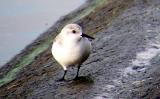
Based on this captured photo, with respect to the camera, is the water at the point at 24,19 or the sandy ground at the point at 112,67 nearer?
the sandy ground at the point at 112,67

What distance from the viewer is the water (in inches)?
681

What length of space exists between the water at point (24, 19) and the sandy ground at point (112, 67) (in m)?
1.53

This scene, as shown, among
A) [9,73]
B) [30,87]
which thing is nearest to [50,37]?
[9,73]

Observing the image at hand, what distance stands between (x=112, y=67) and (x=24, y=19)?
1011cm

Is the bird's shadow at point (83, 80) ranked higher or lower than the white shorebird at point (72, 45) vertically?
lower

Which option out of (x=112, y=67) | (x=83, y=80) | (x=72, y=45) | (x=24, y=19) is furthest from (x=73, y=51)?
(x=24, y=19)

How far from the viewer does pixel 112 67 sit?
10359 millimetres

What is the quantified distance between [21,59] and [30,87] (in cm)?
432

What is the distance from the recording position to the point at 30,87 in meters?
10.8

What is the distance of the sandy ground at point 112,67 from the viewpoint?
923 centimetres

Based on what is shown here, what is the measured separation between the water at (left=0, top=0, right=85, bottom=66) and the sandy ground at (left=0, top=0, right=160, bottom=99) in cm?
153

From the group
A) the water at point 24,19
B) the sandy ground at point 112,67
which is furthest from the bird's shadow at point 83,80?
the water at point 24,19

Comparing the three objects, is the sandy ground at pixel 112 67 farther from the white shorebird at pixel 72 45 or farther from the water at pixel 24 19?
the water at pixel 24 19

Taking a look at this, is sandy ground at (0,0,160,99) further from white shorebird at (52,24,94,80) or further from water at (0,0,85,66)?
water at (0,0,85,66)
